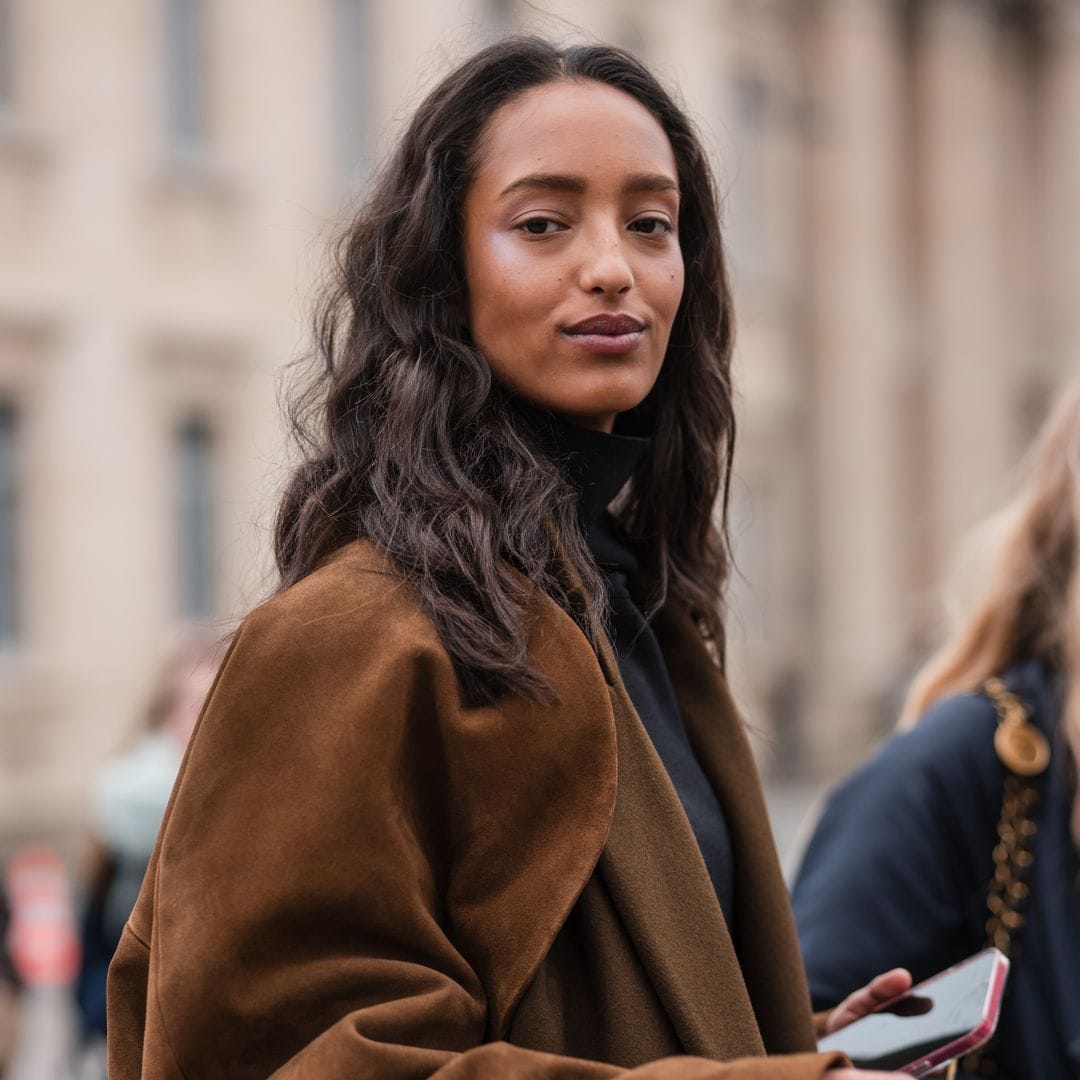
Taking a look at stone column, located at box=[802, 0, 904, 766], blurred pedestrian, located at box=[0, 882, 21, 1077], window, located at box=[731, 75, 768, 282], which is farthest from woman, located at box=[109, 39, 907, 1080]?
stone column, located at box=[802, 0, 904, 766]

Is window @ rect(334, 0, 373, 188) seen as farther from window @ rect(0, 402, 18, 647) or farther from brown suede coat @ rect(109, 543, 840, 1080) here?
brown suede coat @ rect(109, 543, 840, 1080)

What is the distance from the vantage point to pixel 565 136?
2.10 meters

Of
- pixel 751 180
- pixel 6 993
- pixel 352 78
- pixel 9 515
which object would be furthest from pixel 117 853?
pixel 751 180

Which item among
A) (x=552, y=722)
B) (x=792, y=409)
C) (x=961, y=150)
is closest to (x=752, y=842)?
(x=552, y=722)

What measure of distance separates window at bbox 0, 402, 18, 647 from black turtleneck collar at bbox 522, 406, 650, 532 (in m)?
13.2

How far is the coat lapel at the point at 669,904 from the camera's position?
1.96 metres

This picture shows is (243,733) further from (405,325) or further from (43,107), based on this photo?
(43,107)

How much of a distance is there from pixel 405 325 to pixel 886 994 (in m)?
0.97

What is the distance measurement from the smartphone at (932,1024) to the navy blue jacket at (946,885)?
1.73 ft

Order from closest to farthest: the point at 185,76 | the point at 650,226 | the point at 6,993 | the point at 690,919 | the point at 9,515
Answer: the point at 690,919
the point at 650,226
the point at 6,993
the point at 9,515
the point at 185,76

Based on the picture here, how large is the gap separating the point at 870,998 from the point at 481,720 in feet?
2.57

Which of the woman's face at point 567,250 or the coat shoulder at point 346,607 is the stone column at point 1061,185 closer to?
the woman's face at point 567,250

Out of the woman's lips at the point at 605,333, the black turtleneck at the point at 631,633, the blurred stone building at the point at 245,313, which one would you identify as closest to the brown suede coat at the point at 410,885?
the black turtleneck at the point at 631,633

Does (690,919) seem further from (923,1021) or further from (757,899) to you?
(923,1021)
